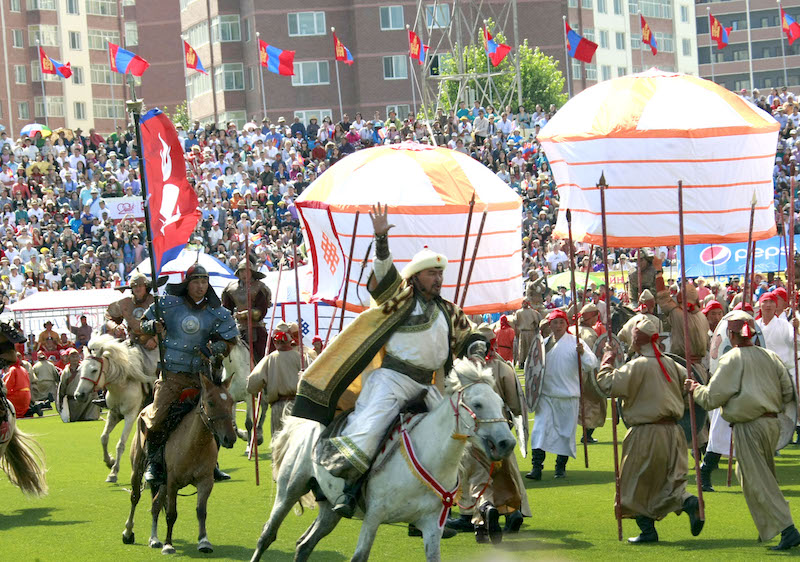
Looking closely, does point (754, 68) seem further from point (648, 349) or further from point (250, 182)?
point (648, 349)

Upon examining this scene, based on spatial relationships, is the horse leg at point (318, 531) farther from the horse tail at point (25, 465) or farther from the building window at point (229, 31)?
the building window at point (229, 31)

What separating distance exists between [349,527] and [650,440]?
325 centimetres

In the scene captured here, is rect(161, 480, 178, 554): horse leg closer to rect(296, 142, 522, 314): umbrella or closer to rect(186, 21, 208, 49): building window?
rect(296, 142, 522, 314): umbrella

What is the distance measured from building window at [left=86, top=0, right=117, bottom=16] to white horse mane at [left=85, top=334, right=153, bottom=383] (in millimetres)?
84054

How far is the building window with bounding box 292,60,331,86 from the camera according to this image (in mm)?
79375

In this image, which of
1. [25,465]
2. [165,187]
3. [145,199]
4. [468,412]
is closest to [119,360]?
[25,465]

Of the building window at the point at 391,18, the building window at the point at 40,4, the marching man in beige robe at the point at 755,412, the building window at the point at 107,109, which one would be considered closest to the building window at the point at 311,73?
the building window at the point at 391,18

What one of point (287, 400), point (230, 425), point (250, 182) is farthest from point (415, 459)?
point (250, 182)

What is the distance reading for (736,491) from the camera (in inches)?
554

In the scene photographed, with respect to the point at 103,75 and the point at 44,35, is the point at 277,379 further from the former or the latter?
the point at 103,75

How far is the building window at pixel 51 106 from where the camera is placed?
91.5 m

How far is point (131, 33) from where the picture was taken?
330 feet

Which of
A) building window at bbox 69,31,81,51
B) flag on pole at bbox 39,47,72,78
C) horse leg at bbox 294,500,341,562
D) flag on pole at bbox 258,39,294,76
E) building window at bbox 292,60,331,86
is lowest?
horse leg at bbox 294,500,341,562

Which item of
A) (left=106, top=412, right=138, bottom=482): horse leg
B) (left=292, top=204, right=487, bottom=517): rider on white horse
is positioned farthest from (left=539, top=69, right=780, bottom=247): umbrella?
(left=292, top=204, right=487, bottom=517): rider on white horse
